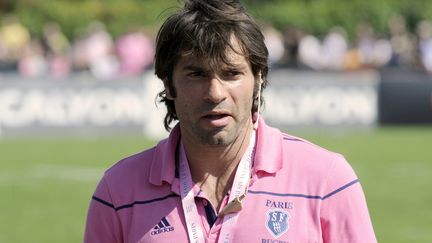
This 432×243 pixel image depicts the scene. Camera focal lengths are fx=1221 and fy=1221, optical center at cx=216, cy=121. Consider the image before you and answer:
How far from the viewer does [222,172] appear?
173 inches

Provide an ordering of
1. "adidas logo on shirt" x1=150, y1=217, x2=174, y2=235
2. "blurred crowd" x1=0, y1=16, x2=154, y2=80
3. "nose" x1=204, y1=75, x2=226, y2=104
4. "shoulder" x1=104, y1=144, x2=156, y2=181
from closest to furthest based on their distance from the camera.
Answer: "nose" x1=204, y1=75, x2=226, y2=104, "adidas logo on shirt" x1=150, y1=217, x2=174, y2=235, "shoulder" x1=104, y1=144, x2=156, y2=181, "blurred crowd" x1=0, y1=16, x2=154, y2=80

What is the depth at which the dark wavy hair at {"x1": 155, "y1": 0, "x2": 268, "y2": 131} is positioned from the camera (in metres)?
4.15

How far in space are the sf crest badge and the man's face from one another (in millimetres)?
295

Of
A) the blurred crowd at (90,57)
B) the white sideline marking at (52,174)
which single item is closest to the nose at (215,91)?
the white sideline marking at (52,174)

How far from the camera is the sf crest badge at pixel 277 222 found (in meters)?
4.16

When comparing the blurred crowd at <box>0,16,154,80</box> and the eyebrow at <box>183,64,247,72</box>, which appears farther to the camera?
the blurred crowd at <box>0,16,154,80</box>

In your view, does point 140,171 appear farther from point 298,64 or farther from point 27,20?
point 27,20

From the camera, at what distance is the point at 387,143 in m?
21.5

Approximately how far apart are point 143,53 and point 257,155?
23197 mm

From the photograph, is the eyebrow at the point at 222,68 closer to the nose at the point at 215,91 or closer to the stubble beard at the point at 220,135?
the nose at the point at 215,91

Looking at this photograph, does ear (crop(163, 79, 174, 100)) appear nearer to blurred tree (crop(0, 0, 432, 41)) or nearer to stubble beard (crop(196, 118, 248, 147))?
stubble beard (crop(196, 118, 248, 147))

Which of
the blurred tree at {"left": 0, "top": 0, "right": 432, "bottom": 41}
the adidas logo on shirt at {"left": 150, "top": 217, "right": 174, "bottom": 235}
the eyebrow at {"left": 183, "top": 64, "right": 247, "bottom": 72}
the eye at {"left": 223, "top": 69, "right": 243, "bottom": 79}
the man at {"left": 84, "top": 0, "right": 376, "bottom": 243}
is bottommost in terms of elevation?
the adidas logo on shirt at {"left": 150, "top": 217, "right": 174, "bottom": 235}

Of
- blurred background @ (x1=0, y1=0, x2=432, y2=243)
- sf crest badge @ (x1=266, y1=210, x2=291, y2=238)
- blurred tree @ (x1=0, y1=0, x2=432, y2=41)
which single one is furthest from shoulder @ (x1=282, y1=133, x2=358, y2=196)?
blurred tree @ (x1=0, y1=0, x2=432, y2=41)

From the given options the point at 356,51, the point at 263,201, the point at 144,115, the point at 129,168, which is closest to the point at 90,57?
the point at 144,115
